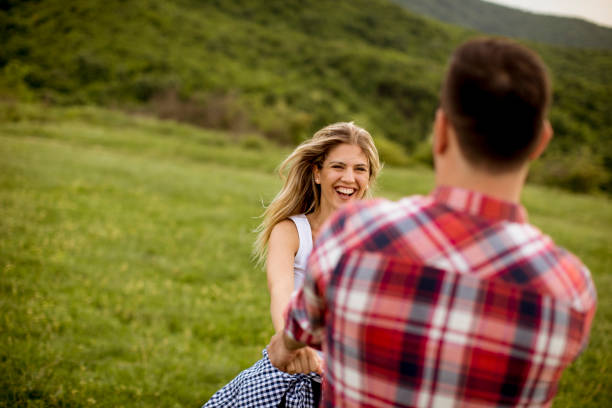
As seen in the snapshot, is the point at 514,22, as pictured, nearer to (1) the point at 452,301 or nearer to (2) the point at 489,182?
(2) the point at 489,182

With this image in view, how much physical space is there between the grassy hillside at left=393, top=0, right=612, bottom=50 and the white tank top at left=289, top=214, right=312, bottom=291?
66.4 metres

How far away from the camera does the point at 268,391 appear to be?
2441 mm

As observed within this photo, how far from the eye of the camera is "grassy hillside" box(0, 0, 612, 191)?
38.5m

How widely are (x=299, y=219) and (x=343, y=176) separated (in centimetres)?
44

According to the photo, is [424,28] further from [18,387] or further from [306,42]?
[18,387]

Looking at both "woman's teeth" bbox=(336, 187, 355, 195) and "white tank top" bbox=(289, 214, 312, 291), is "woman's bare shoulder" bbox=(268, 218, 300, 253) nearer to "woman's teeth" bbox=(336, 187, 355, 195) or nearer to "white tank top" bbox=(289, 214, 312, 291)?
"white tank top" bbox=(289, 214, 312, 291)

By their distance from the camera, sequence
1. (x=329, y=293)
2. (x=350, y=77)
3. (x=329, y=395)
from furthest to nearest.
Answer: (x=350, y=77), (x=329, y=395), (x=329, y=293)

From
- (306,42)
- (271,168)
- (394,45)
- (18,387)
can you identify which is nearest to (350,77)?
(306,42)

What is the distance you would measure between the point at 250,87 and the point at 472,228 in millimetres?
52860

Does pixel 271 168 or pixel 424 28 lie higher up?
pixel 424 28

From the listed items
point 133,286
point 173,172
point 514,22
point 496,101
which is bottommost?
point 173,172

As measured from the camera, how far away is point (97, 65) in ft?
159

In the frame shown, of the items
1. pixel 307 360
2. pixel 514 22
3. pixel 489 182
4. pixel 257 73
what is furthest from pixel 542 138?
pixel 514 22

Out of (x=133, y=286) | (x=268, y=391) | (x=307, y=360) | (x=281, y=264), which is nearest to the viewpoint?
(x=307, y=360)
